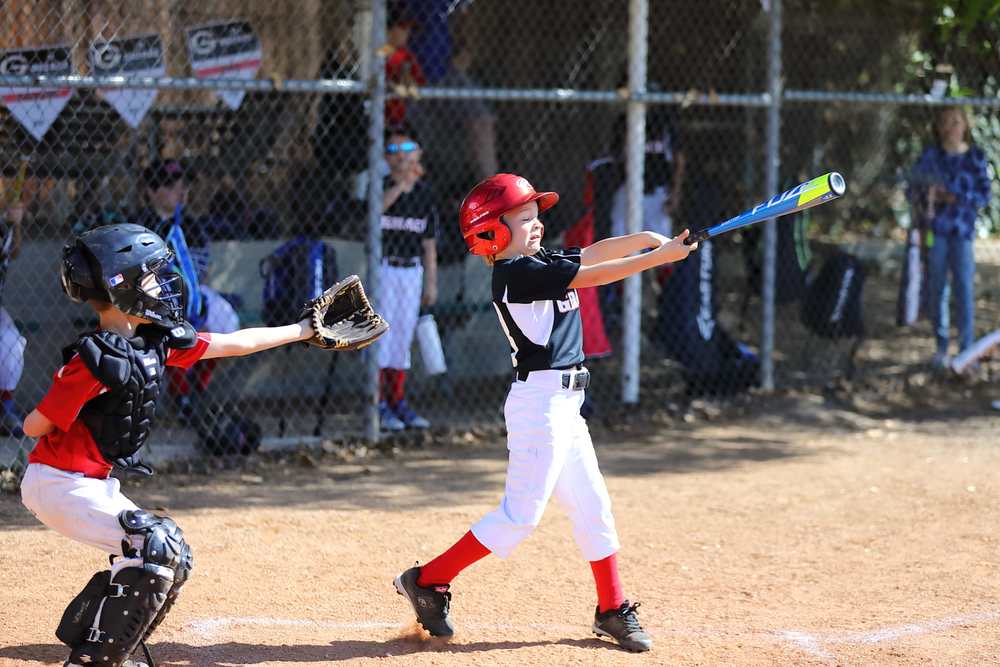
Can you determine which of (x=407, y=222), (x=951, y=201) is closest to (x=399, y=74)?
(x=407, y=222)

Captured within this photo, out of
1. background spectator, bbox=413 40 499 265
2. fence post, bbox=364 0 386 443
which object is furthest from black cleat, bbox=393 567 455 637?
background spectator, bbox=413 40 499 265

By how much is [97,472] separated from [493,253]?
1.51 metres

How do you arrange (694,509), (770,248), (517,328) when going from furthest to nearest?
(770,248)
(694,509)
(517,328)

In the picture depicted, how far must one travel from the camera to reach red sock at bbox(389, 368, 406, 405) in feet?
26.0

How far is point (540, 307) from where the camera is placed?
4355 mm

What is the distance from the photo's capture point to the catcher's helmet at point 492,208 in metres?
4.25

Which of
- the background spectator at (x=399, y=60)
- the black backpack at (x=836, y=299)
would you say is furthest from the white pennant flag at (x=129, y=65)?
the black backpack at (x=836, y=299)

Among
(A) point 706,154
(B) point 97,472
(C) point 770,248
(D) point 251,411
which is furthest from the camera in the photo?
(A) point 706,154

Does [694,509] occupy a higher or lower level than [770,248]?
lower

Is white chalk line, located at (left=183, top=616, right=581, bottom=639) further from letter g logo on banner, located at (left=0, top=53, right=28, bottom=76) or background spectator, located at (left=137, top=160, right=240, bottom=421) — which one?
letter g logo on banner, located at (left=0, top=53, right=28, bottom=76)

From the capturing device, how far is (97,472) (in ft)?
12.4

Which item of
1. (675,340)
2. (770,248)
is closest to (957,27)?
(770,248)

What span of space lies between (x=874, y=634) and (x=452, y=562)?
60.2 inches

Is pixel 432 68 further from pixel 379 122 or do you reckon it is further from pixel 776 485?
pixel 776 485
